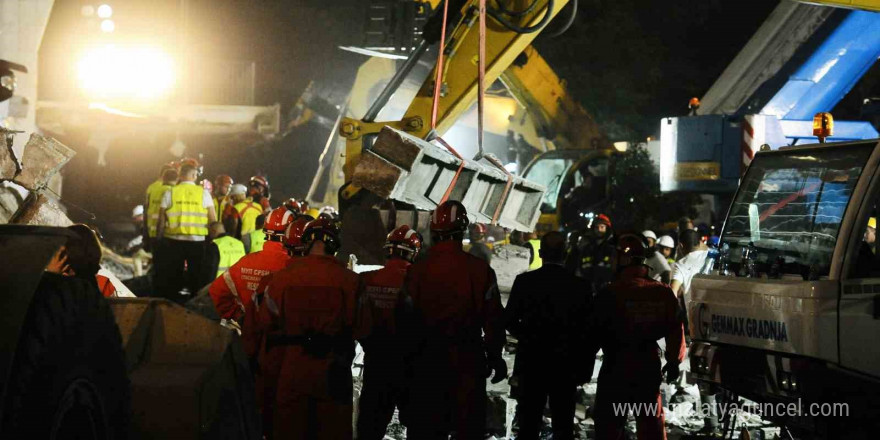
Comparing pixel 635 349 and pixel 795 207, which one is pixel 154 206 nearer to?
Answer: pixel 635 349

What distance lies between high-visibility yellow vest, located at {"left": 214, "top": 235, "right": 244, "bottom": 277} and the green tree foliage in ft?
31.7

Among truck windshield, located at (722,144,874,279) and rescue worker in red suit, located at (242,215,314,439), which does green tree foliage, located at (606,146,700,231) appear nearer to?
truck windshield, located at (722,144,874,279)

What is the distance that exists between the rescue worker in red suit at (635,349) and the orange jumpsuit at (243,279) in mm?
2346

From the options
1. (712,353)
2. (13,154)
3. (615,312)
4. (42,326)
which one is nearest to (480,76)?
(615,312)

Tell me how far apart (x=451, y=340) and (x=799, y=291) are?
7.45 feet

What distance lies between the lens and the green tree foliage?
1840cm

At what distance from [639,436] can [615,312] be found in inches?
34.3

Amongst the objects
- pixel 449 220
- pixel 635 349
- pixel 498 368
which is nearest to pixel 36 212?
pixel 449 220

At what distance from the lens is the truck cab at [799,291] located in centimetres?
550

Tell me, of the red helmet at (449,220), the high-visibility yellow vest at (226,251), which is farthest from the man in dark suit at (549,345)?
the high-visibility yellow vest at (226,251)

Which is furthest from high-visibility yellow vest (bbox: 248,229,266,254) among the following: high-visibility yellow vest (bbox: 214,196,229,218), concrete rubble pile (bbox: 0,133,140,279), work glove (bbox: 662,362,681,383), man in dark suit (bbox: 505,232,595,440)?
work glove (bbox: 662,362,681,383)

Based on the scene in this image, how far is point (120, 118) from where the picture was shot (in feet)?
74.0

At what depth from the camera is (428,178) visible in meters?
8.37

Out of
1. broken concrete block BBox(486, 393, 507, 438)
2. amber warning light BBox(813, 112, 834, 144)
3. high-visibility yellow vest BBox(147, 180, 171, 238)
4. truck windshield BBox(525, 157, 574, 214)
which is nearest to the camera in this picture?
amber warning light BBox(813, 112, 834, 144)
